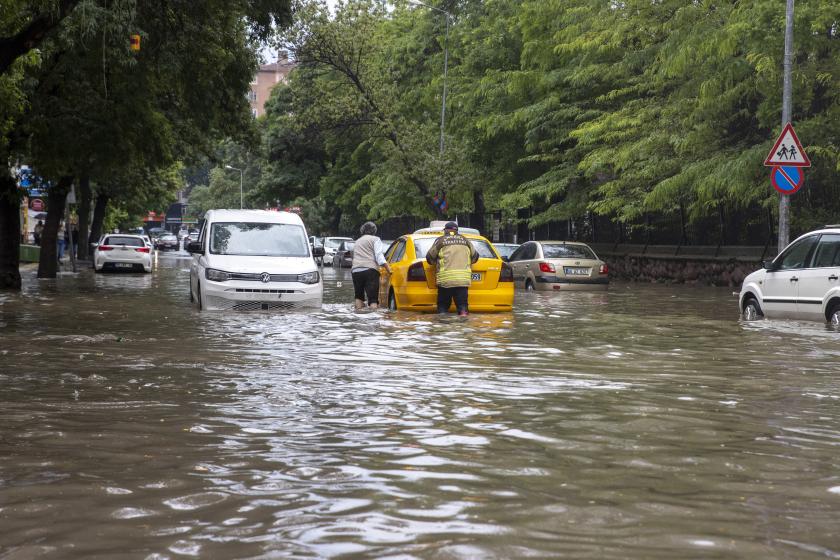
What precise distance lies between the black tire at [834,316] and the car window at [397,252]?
22.8 ft

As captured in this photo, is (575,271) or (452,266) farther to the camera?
(575,271)

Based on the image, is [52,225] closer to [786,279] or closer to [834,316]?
[786,279]

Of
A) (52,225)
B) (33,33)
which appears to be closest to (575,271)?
(52,225)

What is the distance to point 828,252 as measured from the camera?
16750 millimetres

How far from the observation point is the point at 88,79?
79.6 feet

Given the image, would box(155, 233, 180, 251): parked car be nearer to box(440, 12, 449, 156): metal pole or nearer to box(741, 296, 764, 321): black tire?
box(440, 12, 449, 156): metal pole

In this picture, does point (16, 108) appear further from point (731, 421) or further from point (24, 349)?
point (731, 421)

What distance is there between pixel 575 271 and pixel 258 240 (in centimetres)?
989

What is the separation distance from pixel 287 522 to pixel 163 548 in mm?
630

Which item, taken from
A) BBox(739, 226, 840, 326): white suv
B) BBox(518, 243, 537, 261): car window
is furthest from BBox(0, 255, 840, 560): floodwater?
BBox(518, 243, 537, 261): car window

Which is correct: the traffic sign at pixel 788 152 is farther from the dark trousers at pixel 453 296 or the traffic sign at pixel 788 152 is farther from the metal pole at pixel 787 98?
→ the dark trousers at pixel 453 296

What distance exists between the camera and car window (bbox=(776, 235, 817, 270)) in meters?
17.3

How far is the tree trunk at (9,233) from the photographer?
28.2 meters

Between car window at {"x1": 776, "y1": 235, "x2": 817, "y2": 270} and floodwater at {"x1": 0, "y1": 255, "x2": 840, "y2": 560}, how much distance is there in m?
2.43
